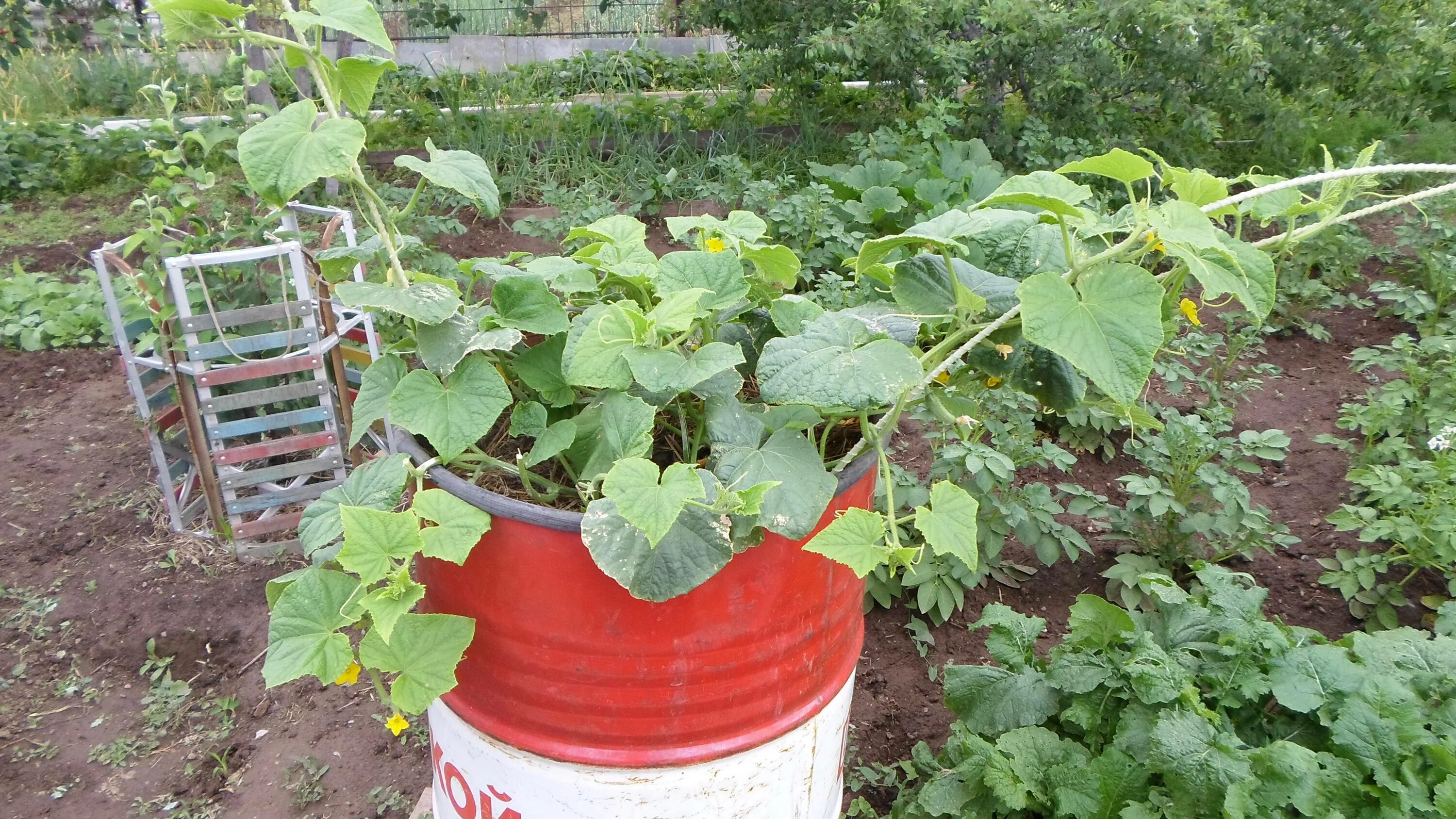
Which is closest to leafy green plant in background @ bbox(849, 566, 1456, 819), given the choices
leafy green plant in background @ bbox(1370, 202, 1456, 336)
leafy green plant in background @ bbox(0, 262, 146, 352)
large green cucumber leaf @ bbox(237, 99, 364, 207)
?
large green cucumber leaf @ bbox(237, 99, 364, 207)

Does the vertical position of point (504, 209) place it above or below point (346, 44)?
below

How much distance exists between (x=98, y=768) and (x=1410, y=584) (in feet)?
9.81

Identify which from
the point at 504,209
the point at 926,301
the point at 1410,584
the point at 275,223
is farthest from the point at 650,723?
the point at 504,209

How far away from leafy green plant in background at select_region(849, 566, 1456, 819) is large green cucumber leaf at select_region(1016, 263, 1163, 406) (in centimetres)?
82

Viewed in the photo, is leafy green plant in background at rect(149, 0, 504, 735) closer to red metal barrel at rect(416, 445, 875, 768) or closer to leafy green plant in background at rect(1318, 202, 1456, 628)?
red metal barrel at rect(416, 445, 875, 768)

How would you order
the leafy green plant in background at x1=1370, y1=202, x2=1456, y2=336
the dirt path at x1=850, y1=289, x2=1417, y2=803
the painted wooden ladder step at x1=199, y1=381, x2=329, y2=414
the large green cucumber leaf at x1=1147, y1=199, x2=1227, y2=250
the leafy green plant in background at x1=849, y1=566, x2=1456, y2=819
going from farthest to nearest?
the leafy green plant in background at x1=1370, y1=202, x2=1456, y2=336 < the painted wooden ladder step at x1=199, y1=381, x2=329, y2=414 < the dirt path at x1=850, y1=289, x2=1417, y2=803 < the leafy green plant in background at x1=849, y1=566, x2=1456, y2=819 < the large green cucumber leaf at x1=1147, y1=199, x2=1227, y2=250

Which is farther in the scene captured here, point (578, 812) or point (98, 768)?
point (98, 768)

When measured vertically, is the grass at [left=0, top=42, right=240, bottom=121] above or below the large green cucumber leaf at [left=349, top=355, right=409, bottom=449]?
below

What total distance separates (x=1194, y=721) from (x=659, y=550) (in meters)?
1.01

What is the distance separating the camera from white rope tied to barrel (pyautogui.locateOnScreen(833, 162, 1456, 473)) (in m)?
0.90

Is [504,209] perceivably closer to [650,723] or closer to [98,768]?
[98,768]

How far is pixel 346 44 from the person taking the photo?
4.01 metres

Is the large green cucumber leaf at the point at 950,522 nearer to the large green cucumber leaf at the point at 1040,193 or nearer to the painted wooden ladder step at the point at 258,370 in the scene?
the large green cucumber leaf at the point at 1040,193

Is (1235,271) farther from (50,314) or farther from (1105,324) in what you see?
(50,314)
